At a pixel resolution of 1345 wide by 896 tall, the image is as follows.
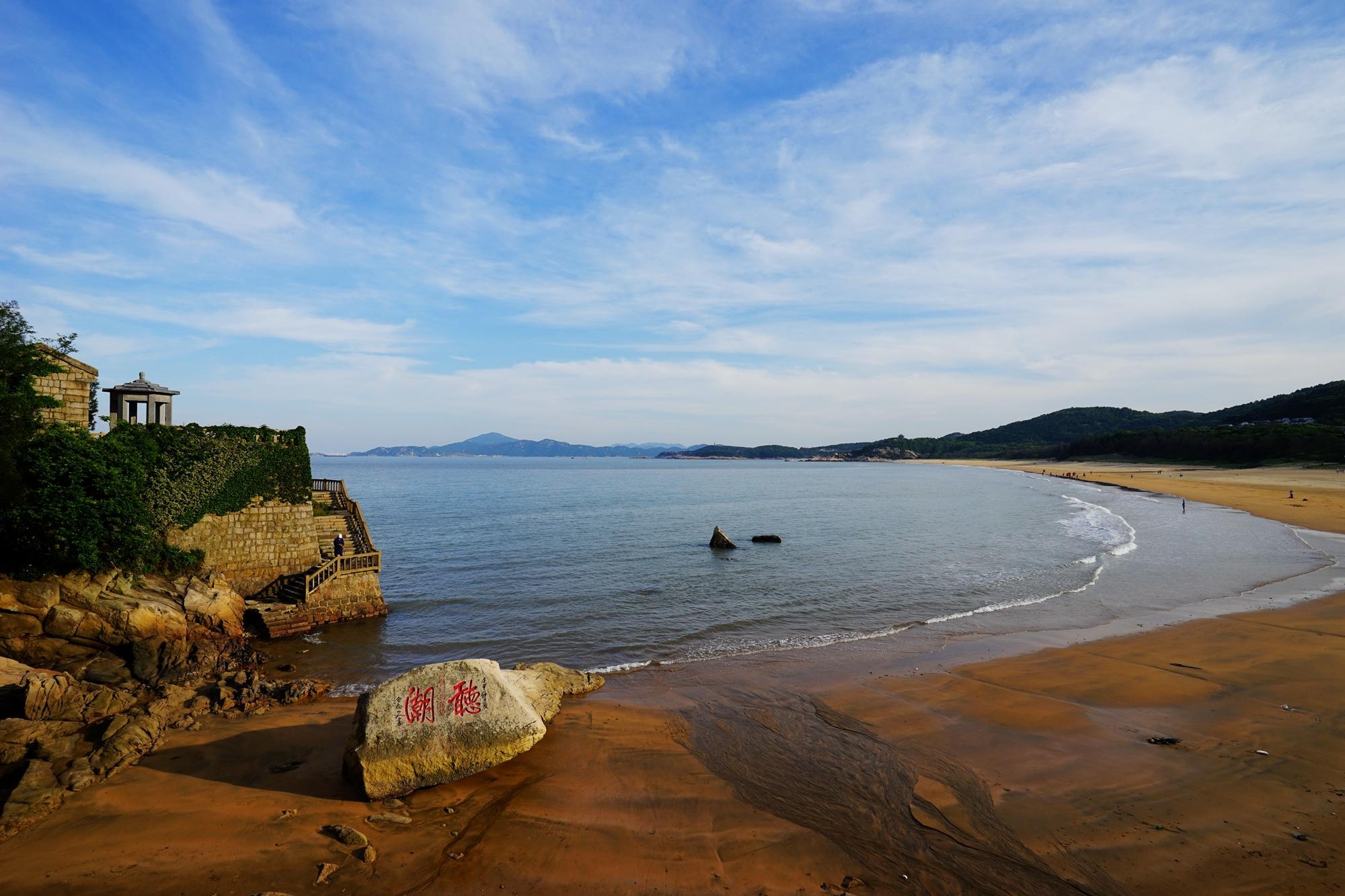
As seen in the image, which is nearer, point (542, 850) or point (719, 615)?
point (542, 850)

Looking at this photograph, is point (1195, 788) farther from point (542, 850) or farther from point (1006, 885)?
point (542, 850)

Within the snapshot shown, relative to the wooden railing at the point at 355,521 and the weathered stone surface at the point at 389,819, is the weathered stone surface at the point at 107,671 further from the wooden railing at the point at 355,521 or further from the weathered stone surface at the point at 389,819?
the weathered stone surface at the point at 389,819

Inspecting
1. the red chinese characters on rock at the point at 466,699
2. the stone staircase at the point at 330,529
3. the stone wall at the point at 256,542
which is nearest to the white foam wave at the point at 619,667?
the red chinese characters on rock at the point at 466,699

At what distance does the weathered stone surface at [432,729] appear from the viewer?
9773 mm

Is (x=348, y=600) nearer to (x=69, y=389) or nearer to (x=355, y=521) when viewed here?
(x=355, y=521)

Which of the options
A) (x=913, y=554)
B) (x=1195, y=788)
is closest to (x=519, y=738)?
(x=1195, y=788)

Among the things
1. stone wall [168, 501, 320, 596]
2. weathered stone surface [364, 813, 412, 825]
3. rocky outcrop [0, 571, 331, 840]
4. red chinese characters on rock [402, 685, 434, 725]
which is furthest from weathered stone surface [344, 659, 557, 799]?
stone wall [168, 501, 320, 596]

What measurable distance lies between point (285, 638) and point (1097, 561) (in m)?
36.5

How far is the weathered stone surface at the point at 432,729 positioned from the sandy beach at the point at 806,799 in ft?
1.28

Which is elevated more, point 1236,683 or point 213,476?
point 213,476

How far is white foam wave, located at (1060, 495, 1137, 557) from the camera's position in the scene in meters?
35.6

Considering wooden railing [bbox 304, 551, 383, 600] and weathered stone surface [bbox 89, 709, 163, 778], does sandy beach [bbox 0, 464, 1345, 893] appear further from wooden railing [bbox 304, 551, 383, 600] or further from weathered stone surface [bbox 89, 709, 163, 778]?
wooden railing [bbox 304, 551, 383, 600]

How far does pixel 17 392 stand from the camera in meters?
17.0

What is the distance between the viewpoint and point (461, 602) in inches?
989
